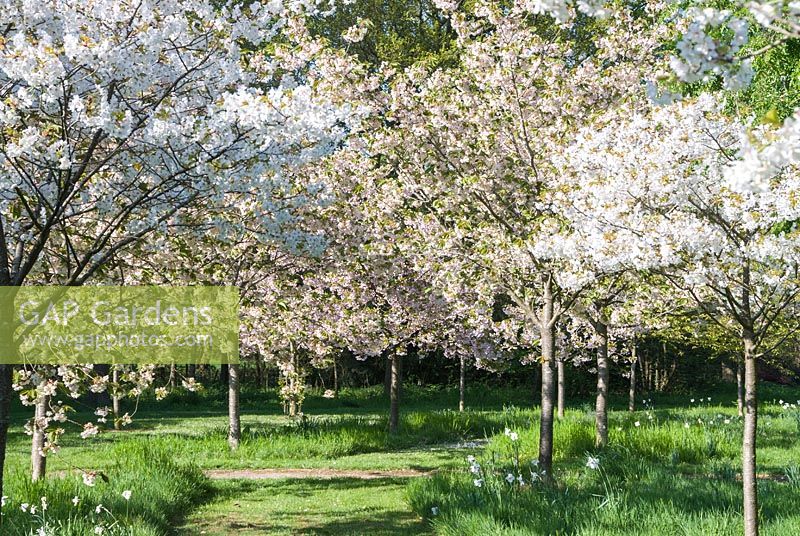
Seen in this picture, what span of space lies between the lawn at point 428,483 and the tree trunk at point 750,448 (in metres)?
0.42

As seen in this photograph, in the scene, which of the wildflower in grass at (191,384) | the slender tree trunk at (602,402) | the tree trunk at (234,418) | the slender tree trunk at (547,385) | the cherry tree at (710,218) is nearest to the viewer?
the cherry tree at (710,218)

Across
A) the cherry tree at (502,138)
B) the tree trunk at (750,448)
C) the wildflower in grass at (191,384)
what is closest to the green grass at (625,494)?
the tree trunk at (750,448)

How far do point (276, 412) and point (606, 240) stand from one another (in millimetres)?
17693

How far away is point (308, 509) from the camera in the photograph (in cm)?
856

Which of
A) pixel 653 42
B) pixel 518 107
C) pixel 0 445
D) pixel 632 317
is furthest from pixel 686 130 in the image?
pixel 632 317

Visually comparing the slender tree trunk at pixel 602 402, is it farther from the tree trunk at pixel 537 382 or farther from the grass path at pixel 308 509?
the tree trunk at pixel 537 382

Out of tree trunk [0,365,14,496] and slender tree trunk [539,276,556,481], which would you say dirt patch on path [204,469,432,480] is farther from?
tree trunk [0,365,14,496]

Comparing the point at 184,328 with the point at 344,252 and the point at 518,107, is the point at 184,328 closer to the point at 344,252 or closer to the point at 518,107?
the point at 344,252

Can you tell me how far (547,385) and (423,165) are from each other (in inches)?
123

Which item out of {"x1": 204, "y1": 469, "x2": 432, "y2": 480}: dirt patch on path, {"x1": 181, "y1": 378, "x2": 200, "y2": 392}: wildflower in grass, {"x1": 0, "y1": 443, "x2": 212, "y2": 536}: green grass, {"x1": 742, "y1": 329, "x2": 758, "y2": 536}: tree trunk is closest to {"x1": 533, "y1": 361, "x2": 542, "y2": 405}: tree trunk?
{"x1": 204, "y1": 469, "x2": 432, "y2": 480}: dirt patch on path

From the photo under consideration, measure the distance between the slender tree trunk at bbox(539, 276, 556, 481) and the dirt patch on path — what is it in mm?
2500

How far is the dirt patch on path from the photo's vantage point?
10.5 metres

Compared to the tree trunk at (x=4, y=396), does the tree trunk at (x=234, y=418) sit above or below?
below

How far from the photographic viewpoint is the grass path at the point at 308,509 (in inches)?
298
